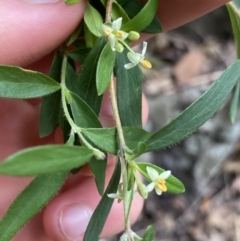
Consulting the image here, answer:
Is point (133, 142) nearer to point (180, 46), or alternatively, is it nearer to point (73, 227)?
point (73, 227)

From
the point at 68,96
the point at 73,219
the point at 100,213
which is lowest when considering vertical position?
the point at 73,219

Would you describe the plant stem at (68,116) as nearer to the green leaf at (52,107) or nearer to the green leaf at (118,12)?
the green leaf at (52,107)

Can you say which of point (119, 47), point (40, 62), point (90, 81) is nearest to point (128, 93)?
point (90, 81)

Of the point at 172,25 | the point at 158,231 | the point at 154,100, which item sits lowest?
the point at 158,231

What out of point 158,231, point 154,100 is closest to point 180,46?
point 154,100

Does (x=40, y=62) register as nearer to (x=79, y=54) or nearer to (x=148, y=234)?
(x=79, y=54)

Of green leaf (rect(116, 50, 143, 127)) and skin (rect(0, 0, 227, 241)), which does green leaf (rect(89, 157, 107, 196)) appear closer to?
green leaf (rect(116, 50, 143, 127))

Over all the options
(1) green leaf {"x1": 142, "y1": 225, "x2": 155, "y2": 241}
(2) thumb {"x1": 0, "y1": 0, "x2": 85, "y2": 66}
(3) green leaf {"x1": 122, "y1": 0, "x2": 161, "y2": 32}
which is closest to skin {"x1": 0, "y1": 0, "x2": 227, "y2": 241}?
(2) thumb {"x1": 0, "y1": 0, "x2": 85, "y2": 66}
